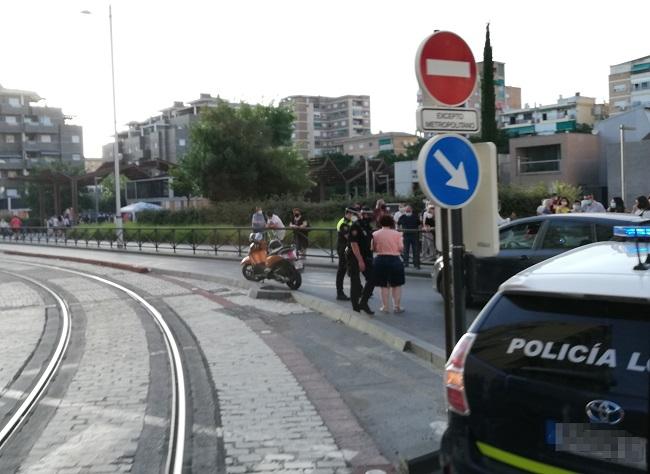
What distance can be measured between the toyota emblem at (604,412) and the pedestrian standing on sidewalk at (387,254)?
23.9 ft

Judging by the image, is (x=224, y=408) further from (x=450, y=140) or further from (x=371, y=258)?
(x=371, y=258)

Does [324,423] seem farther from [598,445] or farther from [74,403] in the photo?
[598,445]

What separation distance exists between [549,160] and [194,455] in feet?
169

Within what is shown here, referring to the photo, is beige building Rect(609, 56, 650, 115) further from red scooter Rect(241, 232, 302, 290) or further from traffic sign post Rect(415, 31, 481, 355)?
traffic sign post Rect(415, 31, 481, 355)

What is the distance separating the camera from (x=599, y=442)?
2.47 metres

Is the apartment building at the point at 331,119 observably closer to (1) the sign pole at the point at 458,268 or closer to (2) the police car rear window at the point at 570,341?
(1) the sign pole at the point at 458,268

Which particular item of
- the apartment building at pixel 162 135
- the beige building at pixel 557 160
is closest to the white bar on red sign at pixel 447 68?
the beige building at pixel 557 160

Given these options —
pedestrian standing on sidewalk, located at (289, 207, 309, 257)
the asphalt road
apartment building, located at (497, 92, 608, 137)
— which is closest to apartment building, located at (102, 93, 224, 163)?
apartment building, located at (497, 92, 608, 137)

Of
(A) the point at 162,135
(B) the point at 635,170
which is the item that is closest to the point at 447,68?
(B) the point at 635,170

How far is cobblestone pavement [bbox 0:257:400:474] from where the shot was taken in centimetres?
477

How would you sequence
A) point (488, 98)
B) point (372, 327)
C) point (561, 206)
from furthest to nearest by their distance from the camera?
1. point (488, 98)
2. point (561, 206)
3. point (372, 327)

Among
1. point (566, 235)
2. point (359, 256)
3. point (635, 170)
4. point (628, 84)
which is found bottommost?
point (359, 256)

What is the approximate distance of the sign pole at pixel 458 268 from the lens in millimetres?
5059

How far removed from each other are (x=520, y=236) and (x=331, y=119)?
15519cm
